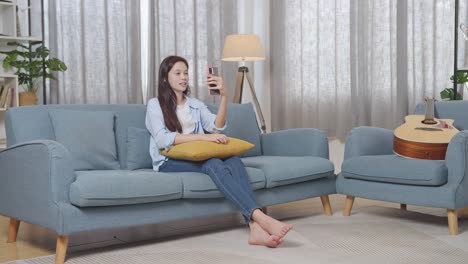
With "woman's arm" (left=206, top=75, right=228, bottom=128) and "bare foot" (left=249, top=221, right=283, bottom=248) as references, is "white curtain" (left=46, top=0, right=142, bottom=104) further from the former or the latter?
"bare foot" (left=249, top=221, right=283, bottom=248)

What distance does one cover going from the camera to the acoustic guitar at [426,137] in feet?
11.5

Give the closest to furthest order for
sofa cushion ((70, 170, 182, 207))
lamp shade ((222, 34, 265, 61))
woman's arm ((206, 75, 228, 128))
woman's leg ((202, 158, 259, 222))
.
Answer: sofa cushion ((70, 170, 182, 207)) → woman's leg ((202, 158, 259, 222)) → woman's arm ((206, 75, 228, 128)) → lamp shade ((222, 34, 265, 61))

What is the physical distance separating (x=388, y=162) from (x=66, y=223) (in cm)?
177

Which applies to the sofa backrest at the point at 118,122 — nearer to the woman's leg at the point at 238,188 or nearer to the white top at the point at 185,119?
the white top at the point at 185,119

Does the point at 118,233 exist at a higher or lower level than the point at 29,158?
lower

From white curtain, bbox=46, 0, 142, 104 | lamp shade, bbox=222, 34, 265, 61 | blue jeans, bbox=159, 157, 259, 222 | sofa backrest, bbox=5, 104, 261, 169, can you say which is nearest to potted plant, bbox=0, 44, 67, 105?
white curtain, bbox=46, 0, 142, 104

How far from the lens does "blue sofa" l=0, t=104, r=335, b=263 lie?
9.07ft

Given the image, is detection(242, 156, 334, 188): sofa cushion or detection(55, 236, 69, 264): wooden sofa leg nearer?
detection(55, 236, 69, 264): wooden sofa leg

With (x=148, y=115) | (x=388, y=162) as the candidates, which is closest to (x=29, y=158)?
(x=148, y=115)

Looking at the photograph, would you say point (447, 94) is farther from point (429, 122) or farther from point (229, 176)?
point (229, 176)

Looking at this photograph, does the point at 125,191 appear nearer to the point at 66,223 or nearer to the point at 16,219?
the point at 66,223

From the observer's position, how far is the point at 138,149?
11.4ft

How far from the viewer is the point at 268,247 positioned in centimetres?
298

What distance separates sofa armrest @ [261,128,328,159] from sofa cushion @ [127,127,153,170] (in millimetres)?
950
